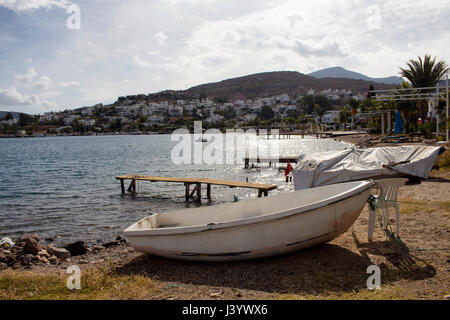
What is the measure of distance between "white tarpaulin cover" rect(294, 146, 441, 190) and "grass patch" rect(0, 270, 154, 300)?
9.78 metres

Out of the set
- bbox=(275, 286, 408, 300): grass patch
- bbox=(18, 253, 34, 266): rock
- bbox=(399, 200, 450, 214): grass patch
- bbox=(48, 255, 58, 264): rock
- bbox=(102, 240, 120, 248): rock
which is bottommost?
bbox=(102, 240, 120, 248): rock

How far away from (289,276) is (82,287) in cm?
370

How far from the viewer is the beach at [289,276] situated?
18.9ft

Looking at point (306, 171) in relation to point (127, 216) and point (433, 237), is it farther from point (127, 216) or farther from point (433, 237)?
point (127, 216)

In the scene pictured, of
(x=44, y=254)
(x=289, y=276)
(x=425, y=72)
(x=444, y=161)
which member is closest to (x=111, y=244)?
(x=44, y=254)

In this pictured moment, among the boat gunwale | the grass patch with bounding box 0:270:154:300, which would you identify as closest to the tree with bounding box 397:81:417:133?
the boat gunwale

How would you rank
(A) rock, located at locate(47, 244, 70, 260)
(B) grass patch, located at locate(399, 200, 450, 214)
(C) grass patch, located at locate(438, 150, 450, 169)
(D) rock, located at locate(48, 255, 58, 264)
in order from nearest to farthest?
(D) rock, located at locate(48, 255, 58, 264), (B) grass patch, located at locate(399, 200, 450, 214), (A) rock, located at locate(47, 244, 70, 260), (C) grass patch, located at locate(438, 150, 450, 169)

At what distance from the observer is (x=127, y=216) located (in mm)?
17016

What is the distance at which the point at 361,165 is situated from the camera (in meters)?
14.9

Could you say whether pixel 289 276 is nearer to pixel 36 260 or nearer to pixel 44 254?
pixel 36 260

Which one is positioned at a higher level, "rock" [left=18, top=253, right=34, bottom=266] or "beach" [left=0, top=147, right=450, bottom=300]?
"beach" [left=0, top=147, right=450, bottom=300]

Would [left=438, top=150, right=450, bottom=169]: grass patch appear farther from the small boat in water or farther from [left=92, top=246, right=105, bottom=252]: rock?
[left=92, top=246, right=105, bottom=252]: rock

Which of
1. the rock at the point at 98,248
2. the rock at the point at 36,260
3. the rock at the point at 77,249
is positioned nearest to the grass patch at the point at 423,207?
the rock at the point at 98,248

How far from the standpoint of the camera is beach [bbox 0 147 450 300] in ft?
18.9
